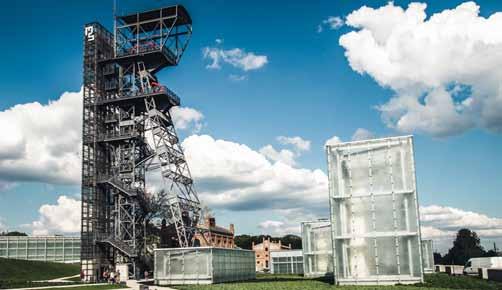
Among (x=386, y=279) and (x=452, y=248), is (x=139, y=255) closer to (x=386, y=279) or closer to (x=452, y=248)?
(x=386, y=279)

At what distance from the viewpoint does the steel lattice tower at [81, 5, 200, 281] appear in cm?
7088

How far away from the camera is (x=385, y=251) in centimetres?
3825

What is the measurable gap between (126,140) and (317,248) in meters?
29.5

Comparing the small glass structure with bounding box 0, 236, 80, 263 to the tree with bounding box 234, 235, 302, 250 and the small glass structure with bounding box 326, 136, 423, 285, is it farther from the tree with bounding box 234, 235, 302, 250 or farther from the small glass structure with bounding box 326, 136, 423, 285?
the small glass structure with bounding box 326, 136, 423, 285

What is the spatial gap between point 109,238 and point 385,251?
42.6 meters

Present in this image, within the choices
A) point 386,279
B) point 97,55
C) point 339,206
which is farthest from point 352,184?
point 97,55

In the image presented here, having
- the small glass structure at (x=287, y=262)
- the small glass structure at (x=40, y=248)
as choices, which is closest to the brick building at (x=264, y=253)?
the small glass structure at (x=287, y=262)

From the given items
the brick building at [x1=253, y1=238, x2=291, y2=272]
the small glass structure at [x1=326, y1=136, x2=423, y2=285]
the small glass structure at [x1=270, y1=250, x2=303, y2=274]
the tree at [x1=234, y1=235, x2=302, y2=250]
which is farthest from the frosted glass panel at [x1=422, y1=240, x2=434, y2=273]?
the tree at [x1=234, y1=235, x2=302, y2=250]

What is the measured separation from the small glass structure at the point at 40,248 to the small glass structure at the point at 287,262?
4395 cm

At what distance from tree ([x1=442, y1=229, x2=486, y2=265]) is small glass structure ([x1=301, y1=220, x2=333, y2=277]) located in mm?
85910

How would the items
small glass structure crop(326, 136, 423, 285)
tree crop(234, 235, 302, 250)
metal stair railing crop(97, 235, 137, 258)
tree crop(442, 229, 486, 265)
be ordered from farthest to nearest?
tree crop(234, 235, 302, 250) < tree crop(442, 229, 486, 265) < metal stair railing crop(97, 235, 137, 258) < small glass structure crop(326, 136, 423, 285)

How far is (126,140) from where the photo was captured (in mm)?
72875

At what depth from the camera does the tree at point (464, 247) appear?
13912 cm

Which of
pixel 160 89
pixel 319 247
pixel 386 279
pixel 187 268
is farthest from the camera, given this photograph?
pixel 160 89
